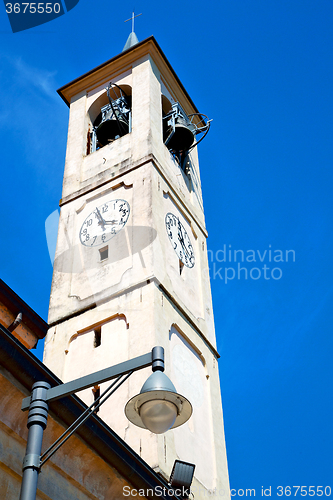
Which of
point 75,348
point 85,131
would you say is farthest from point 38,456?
point 85,131

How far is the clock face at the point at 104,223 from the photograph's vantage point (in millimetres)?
22484

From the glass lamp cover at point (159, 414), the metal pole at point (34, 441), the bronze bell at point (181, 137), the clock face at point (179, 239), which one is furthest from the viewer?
the bronze bell at point (181, 137)

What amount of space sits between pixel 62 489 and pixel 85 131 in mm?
20182

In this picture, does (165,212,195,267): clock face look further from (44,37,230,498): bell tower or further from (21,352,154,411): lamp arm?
(21,352,154,411): lamp arm

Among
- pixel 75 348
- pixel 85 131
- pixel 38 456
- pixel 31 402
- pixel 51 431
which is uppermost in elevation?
pixel 85 131

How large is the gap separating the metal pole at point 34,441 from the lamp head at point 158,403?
2.88 ft

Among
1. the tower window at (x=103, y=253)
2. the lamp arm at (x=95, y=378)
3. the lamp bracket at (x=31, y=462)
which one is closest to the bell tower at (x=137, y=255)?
the tower window at (x=103, y=253)

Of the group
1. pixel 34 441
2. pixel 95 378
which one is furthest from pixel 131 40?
pixel 34 441

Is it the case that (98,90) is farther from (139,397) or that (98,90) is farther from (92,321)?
(139,397)

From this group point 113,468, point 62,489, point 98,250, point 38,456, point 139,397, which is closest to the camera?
point 38,456

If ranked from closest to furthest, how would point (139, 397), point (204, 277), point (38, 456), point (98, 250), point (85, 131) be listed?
point (38, 456) < point (139, 397) < point (98, 250) < point (204, 277) < point (85, 131)

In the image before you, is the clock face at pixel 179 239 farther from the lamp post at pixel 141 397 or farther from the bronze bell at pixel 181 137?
the lamp post at pixel 141 397

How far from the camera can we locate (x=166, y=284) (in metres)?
20.5

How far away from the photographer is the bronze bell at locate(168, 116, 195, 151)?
26828 mm
